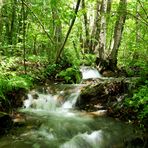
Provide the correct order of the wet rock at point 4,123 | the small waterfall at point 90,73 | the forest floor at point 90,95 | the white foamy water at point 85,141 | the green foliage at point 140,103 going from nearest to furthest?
1. the white foamy water at point 85,141
2. the wet rock at point 4,123
3. the green foliage at point 140,103
4. the forest floor at point 90,95
5. the small waterfall at point 90,73

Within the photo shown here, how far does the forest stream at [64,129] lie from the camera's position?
609cm

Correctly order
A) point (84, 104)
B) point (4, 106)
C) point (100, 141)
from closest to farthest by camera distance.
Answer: point (100, 141)
point (4, 106)
point (84, 104)

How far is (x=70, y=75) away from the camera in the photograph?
40.4 feet

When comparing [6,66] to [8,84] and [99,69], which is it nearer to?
[8,84]

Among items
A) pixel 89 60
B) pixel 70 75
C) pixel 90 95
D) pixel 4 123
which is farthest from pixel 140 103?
pixel 89 60

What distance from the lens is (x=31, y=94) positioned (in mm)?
9703

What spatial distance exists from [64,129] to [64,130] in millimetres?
60

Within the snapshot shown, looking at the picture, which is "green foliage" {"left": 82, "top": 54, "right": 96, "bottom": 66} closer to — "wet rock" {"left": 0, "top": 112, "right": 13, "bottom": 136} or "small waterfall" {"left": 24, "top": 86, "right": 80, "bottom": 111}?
"small waterfall" {"left": 24, "top": 86, "right": 80, "bottom": 111}

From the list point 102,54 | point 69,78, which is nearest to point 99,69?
point 102,54

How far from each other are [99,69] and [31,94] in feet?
19.6

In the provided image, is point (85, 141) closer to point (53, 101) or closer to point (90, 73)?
point (53, 101)

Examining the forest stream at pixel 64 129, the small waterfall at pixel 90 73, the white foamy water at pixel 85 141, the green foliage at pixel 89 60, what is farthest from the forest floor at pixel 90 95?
the green foliage at pixel 89 60

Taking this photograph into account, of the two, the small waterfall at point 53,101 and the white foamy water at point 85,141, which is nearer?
the white foamy water at point 85,141

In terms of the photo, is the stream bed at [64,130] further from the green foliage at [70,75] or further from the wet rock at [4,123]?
the green foliage at [70,75]
